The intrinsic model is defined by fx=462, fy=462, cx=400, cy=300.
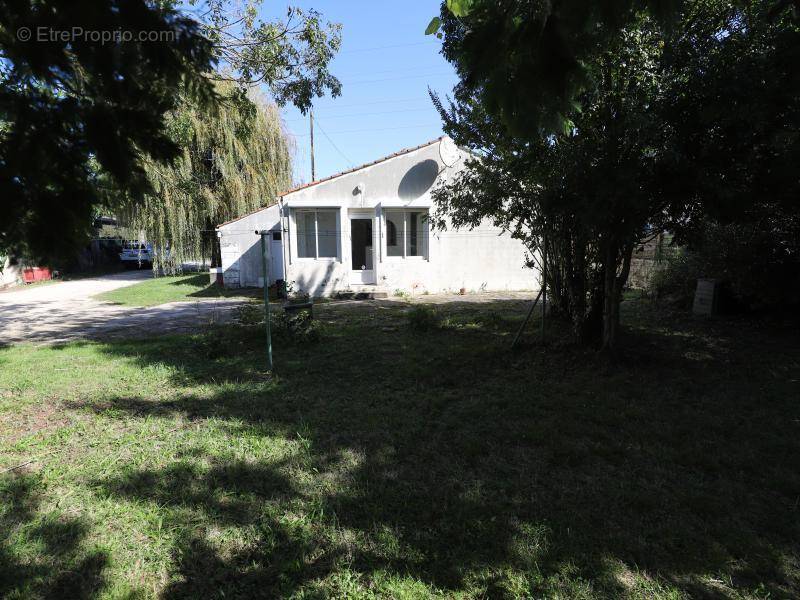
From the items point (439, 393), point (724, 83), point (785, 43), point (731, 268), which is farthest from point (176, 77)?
point (731, 268)

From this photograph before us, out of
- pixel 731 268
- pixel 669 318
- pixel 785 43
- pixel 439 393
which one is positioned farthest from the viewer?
pixel 669 318

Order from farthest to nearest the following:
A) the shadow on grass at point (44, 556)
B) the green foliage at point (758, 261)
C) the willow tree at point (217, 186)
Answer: the willow tree at point (217, 186) < the green foliage at point (758, 261) < the shadow on grass at point (44, 556)

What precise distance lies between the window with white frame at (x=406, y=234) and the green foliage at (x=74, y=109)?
12993 mm

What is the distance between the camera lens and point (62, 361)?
6.68m

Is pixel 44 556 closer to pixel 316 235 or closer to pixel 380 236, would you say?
pixel 316 235

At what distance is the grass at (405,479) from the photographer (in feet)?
7.79

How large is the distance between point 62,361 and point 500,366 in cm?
623

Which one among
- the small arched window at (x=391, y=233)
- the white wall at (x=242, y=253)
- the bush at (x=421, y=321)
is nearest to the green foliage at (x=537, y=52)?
the bush at (x=421, y=321)

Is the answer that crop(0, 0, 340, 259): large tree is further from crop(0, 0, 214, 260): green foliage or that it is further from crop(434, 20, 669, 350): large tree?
crop(434, 20, 669, 350): large tree

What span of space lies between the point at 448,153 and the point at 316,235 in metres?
4.81

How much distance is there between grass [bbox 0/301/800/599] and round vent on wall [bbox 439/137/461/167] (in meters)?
9.59

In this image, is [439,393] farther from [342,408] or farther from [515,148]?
[515,148]

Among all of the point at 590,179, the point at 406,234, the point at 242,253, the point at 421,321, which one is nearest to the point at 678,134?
the point at 590,179

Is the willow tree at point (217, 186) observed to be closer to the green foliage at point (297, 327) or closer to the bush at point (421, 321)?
the green foliage at point (297, 327)
